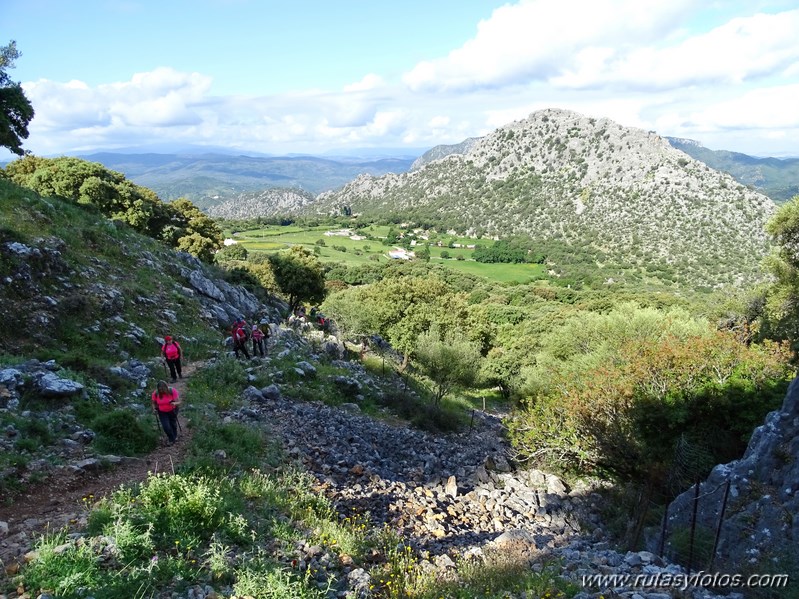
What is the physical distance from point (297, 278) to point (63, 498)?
3990cm

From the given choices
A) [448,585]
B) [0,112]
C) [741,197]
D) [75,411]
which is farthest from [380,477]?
[741,197]

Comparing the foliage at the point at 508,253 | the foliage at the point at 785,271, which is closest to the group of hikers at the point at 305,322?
the foliage at the point at 785,271

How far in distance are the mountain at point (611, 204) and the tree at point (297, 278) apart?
94331 millimetres

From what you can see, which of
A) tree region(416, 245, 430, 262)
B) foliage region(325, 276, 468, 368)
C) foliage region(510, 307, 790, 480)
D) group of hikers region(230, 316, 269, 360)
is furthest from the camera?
tree region(416, 245, 430, 262)

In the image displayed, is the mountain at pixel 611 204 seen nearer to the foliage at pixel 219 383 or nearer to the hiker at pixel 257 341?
the hiker at pixel 257 341

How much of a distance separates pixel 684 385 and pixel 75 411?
58.5 ft

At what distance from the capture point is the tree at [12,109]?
2619cm

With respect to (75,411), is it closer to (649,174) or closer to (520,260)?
(520,260)

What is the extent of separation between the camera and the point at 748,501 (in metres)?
9.16

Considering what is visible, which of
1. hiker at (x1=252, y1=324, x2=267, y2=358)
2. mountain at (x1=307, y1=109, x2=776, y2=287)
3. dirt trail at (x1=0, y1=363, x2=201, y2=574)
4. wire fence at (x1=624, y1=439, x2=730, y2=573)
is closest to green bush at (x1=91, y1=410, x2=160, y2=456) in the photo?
dirt trail at (x1=0, y1=363, x2=201, y2=574)

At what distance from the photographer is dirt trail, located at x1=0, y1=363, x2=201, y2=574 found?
6438mm

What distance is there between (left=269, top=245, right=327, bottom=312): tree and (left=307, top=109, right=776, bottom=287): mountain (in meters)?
94.3

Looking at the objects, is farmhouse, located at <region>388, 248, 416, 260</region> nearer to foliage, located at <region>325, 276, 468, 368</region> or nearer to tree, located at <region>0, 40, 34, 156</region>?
foliage, located at <region>325, 276, 468, 368</region>

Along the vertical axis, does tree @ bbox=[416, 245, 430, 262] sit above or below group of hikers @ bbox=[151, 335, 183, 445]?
below
